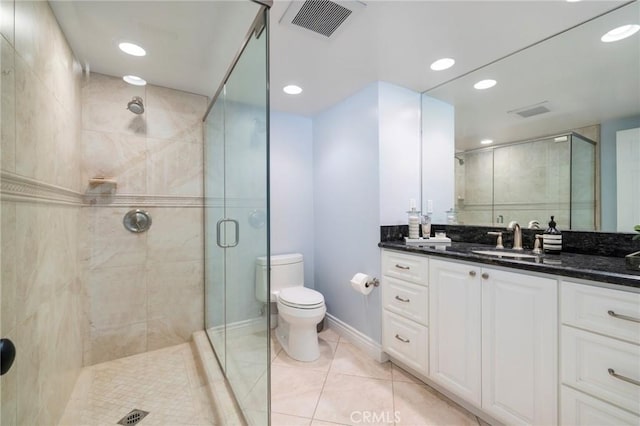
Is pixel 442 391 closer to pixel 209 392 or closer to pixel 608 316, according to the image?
pixel 608 316

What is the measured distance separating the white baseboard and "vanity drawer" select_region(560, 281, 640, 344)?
3.99 ft

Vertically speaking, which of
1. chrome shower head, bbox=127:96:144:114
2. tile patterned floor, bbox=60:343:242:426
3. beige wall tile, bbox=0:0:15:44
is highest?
chrome shower head, bbox=127:96:144:114

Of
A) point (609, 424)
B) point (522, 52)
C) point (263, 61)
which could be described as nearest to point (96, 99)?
point (263, 61)

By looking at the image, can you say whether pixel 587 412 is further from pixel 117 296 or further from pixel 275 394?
pixel 117 296

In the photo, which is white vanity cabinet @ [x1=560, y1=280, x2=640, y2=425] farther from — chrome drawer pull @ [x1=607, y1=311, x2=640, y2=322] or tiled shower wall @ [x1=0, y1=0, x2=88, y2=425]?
tiled shower wall @ [x1=0, y1=0, x2=88, y2=425]

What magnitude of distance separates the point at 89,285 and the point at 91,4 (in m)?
1.74

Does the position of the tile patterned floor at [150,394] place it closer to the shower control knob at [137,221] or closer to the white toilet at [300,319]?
the white toilet at [300,319]

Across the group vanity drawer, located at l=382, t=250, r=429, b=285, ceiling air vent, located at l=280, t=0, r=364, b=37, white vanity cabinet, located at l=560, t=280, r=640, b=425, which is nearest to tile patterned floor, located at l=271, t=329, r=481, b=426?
white vanity cabinet, located at l=560, t=280, r=640, b=425

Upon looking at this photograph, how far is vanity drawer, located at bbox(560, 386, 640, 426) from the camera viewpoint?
0.94 meters

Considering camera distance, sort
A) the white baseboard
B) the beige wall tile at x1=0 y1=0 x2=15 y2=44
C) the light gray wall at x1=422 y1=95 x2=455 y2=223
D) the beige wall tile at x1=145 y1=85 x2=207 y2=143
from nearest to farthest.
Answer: the beige wall tile at x1=0 y1=0 x2=15 y2=44
the white baseboard
the beige wall tile at x1=145 y1=85 x2=207 y2=143
the light gray wall at x1=422 y1=95 x2=455 y2=223

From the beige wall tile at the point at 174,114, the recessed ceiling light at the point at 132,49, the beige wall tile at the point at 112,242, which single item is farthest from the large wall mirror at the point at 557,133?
the beige wall tile at the point at 112,242

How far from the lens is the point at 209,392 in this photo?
160cm

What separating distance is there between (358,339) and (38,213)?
6.99 ft

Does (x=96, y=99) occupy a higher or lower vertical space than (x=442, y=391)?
higher
